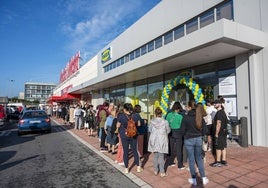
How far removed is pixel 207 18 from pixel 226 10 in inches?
39.6

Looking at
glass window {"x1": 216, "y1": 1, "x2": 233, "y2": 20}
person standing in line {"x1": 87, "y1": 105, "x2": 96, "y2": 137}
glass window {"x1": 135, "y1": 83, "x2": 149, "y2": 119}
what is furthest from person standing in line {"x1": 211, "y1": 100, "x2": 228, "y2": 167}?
glass window {"x1": 135, "y1": 83, "x2": 149, "y2": 119}

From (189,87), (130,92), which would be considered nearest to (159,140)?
(189,87)

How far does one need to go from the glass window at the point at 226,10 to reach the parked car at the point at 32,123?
35.9 ft

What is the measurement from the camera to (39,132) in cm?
1312

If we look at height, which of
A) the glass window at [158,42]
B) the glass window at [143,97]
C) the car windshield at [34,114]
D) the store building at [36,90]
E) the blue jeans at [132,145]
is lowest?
the blue jeans at [132,145]

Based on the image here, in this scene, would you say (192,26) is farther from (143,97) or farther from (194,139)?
(194,139)

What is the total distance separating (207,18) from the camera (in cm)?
946

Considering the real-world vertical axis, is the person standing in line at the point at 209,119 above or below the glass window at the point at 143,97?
below

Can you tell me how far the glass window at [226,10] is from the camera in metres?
8.39

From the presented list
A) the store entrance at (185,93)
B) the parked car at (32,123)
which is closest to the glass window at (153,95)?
the store entrance at (185,93)

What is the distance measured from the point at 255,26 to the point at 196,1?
350 cm

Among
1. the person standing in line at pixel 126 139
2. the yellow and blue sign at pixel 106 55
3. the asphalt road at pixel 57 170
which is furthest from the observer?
Answer: the yellow and blue sign at pixel 106 55

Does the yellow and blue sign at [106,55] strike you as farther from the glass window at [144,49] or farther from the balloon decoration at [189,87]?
the balloon decoration at [189,87]

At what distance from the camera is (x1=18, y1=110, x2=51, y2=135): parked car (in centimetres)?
1170
